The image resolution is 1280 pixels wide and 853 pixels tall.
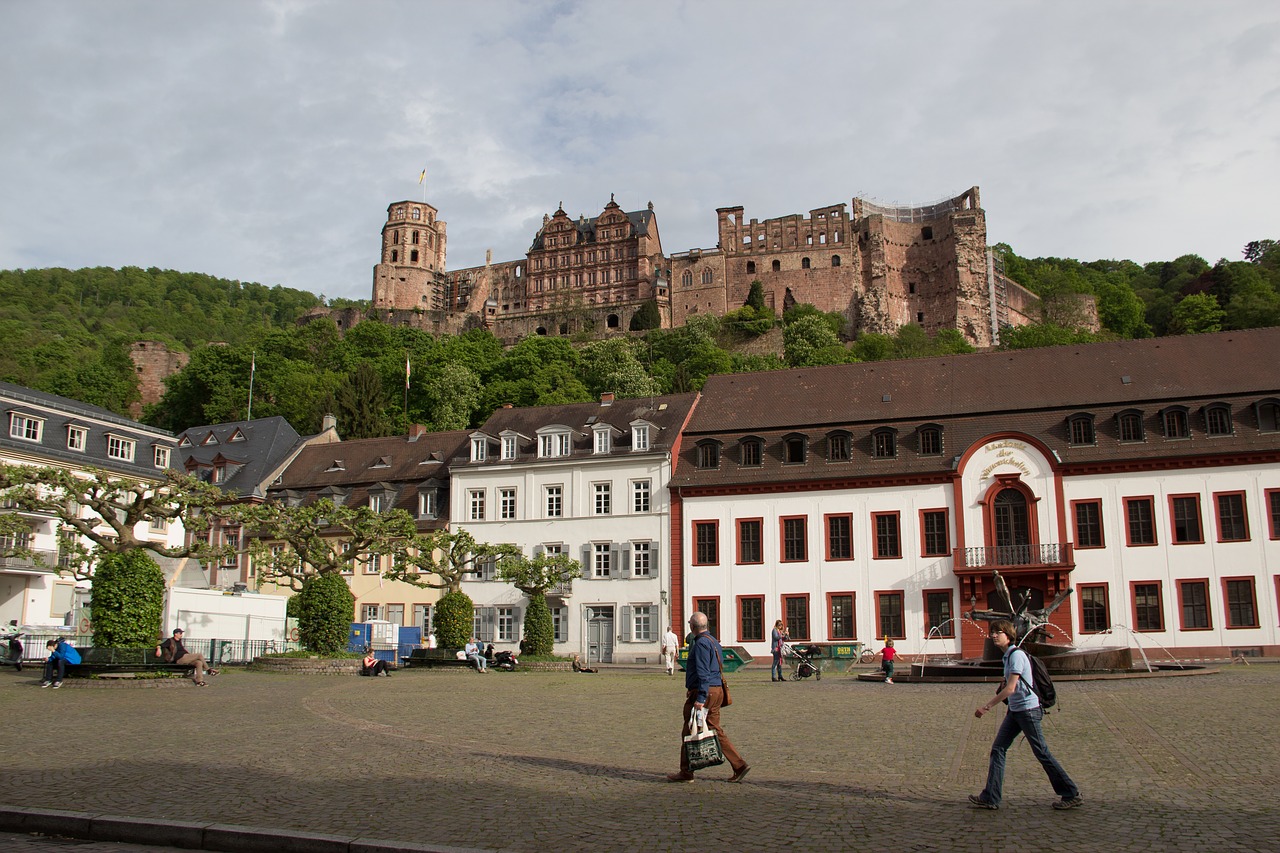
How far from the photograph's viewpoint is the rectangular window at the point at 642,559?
154 ft

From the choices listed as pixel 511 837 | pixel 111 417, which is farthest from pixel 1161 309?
pixel 511 837

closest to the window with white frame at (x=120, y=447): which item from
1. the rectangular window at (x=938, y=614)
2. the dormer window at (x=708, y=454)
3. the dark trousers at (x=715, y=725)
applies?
the dormer window at (x=708, y=454)

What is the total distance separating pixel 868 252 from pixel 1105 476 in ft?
274

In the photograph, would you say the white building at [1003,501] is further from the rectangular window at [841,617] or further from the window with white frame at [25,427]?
the window with white frame at [25,427]

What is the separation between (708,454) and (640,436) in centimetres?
315

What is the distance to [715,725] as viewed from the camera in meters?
11.9

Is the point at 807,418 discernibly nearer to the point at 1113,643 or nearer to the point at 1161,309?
the point at 1113,643

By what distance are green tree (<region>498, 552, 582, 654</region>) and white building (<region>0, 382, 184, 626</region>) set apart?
17.0 m

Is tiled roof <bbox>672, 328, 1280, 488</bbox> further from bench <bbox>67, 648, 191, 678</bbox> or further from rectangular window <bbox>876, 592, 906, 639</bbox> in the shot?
bench <bbox>67, 648, 191, 678</bbox>

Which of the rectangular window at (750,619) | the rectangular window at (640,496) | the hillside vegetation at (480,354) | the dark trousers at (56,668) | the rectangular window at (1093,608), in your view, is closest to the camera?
the dark trousers at (56,668)

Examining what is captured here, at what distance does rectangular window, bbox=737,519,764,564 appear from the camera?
45.0m

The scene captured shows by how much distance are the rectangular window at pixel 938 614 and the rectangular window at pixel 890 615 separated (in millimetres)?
932

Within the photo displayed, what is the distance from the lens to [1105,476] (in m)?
41.1

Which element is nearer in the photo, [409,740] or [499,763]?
[499,763]
